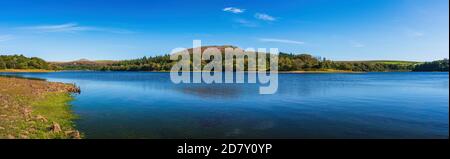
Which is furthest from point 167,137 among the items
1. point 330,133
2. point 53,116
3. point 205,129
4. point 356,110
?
point 356,110

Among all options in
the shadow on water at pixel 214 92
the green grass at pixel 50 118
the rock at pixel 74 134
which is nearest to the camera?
the green grass at pixel 50 118

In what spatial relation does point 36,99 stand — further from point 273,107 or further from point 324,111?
point 324,111

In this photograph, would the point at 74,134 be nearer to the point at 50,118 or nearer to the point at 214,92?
the point at 50,118

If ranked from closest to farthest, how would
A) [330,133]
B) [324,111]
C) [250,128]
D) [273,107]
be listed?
[330,133]
[250,128]
[324,111]
[273,107]

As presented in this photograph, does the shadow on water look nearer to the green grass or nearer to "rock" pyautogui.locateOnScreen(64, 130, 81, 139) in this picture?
the green grass

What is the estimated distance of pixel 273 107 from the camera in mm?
35750

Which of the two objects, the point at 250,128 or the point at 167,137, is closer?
the point at 167,137

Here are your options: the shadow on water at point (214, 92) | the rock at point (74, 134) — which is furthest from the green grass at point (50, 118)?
the shadow on water at point (214, 92)

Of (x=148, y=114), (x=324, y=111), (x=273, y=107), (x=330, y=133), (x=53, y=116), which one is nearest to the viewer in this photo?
(x=330, y=133)

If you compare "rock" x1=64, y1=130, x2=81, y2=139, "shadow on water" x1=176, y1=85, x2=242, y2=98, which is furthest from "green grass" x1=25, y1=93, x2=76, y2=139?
"shadow on water" x1=176, y1=85, x2=242, y2=98

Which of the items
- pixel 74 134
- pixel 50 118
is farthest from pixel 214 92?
pixel 74 134

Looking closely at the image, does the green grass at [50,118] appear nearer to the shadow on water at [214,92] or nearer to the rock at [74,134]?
the rock at [74,134]

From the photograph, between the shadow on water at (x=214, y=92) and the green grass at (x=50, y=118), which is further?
the shadow on water at (x=214, y=92)

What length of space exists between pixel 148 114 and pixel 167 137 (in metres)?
10.0
